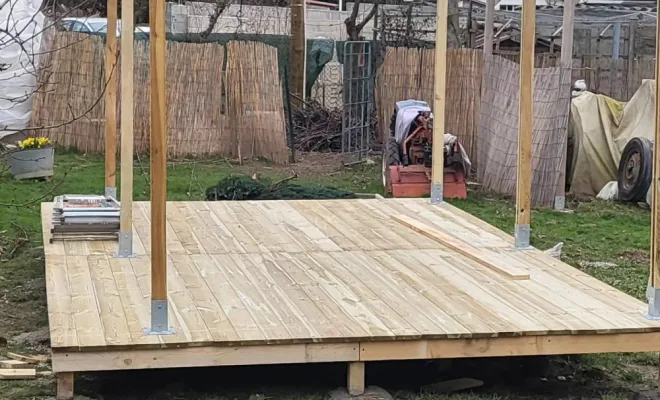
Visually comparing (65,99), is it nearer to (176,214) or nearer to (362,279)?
(176,214)

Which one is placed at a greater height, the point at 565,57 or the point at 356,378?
the point at 565,57

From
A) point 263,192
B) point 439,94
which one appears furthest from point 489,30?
point 439,94

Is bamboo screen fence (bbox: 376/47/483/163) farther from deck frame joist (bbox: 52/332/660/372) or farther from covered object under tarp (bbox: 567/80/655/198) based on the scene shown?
deck frame joist (bbox: 52/332/660/372)

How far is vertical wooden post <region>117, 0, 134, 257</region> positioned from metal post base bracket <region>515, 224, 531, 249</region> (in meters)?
2.20

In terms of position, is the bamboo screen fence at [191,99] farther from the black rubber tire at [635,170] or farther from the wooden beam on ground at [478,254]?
the wooden beam on ground at [478,254]

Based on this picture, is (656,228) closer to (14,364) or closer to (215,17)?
(14,364)

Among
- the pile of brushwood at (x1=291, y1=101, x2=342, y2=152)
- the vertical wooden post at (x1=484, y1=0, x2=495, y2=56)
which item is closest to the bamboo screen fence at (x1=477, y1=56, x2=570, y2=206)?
the vertical wooden post at (x1=484, y1=0, x2=495, y2=56)

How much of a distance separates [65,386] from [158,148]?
3.25 ft

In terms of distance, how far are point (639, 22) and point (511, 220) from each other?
10657 millimetres

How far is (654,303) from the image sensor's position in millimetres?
4480

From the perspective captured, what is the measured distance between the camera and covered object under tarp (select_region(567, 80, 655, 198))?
1037 centimetres

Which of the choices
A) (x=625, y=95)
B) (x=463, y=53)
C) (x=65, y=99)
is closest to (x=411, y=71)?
(x=463, y=53)

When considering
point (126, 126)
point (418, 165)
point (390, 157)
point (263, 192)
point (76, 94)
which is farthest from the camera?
point (76, 94)

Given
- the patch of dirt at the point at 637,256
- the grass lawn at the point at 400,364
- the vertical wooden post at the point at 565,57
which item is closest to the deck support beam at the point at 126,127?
the grass lawn at the point at 400,364
